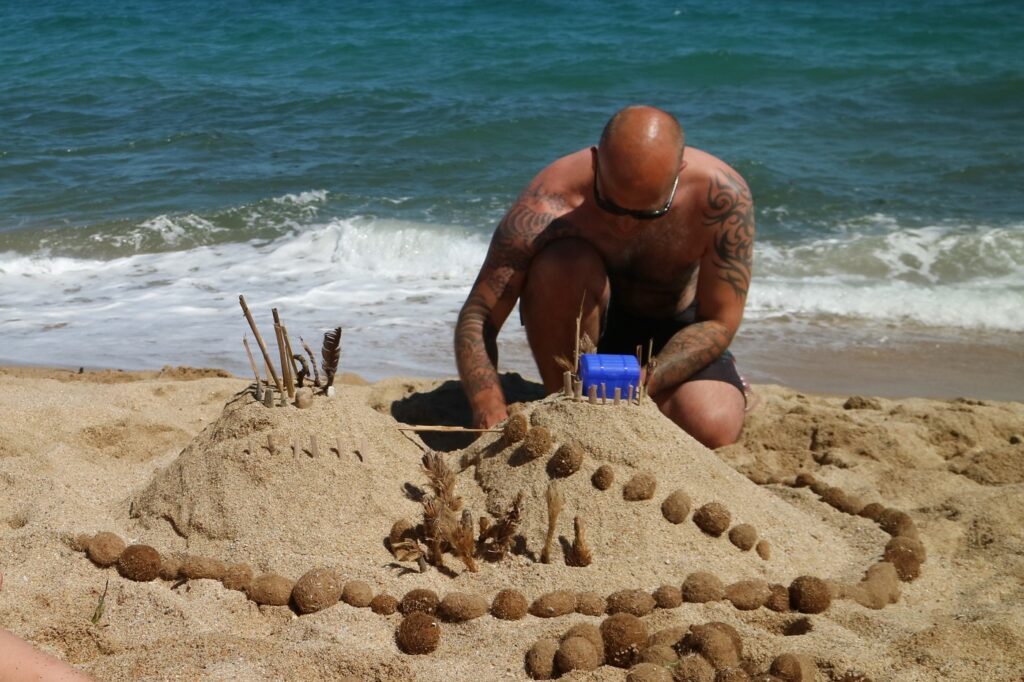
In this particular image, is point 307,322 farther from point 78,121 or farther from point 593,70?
point 593,70

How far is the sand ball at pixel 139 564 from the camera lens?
288 cm

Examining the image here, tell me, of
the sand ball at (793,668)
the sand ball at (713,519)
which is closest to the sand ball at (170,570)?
the sand ball at (713,519)

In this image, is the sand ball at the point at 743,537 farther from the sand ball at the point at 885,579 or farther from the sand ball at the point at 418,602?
the sand ball at the point at 418,602

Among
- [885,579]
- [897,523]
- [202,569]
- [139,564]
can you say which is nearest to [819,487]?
[897,523]

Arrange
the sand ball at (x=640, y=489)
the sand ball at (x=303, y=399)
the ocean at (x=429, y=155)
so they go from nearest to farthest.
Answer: the sand ball at (x=640, y=489) → the sand ball at (x=303, y=399) → the ocean at (x=429, y=155)

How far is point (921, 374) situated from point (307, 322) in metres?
3.41

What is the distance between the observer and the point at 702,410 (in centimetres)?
405

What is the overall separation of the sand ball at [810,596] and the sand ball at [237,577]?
1441mm

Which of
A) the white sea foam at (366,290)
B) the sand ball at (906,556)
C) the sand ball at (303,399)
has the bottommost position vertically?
the white sea foam at (366,290)

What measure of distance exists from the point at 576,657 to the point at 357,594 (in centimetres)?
62

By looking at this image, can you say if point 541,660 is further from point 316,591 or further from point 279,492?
point 279,492

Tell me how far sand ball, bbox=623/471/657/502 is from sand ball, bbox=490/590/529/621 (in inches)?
18.9

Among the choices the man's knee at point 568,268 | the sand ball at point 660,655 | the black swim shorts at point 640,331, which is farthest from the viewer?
the black swim shorts at point 640,331

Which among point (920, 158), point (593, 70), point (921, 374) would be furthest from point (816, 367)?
point (593, 70)
